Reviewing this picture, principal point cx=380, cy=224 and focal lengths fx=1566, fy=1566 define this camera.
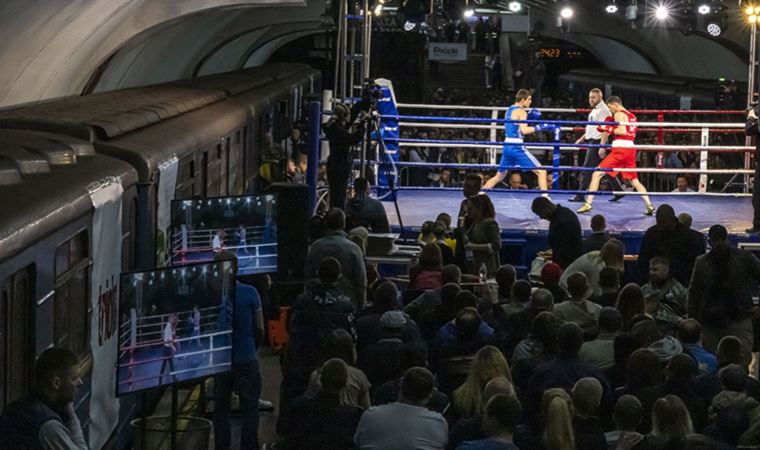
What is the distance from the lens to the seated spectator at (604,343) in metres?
9.44

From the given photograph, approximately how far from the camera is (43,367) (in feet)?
20.8

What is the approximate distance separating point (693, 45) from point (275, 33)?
12.8 metres

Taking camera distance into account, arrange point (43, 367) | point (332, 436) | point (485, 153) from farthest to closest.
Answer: point (485, 153), point (332, 436), point (43, 367)

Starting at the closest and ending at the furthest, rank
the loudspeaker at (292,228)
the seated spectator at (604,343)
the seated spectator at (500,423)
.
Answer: the seated spectator at (500,423) → the seated spectator at (604,343) → the loudspeaker at (292,228)

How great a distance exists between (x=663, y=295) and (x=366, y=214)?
5121 mm

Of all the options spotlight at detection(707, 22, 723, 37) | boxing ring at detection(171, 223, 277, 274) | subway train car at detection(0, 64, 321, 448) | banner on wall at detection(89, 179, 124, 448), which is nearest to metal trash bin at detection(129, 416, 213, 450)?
subway train car at detection(0, 64, 321, 448)

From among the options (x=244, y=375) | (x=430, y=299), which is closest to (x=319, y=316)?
(x=244, y=375)

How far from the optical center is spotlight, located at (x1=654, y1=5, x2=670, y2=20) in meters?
25.6

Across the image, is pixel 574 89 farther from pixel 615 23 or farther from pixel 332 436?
pixel 332 436

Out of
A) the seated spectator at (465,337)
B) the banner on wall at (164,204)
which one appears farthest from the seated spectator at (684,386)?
the banner on wall at (164,204)

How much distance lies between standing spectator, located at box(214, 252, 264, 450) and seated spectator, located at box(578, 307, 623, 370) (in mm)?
2291

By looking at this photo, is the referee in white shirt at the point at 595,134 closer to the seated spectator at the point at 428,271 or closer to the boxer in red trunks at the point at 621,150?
the boxer in red trunks at the point at 621,150

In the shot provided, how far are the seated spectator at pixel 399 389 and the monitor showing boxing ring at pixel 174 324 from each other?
1.19 metres

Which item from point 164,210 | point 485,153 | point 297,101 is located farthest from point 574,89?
point 164,210
